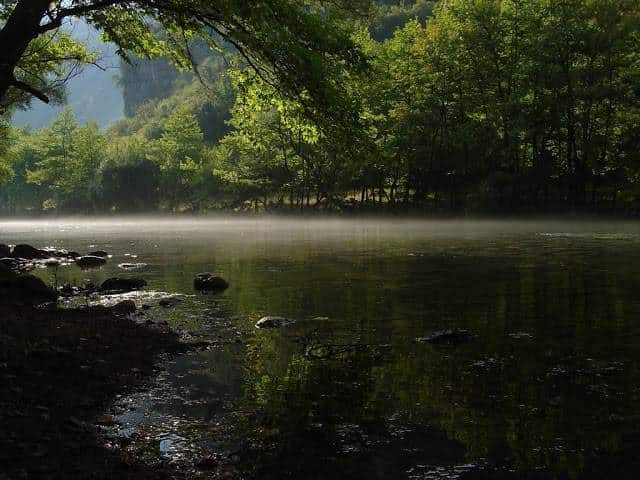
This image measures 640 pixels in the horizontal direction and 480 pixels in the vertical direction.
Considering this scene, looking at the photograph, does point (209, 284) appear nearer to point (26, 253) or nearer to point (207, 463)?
point (207, 463)

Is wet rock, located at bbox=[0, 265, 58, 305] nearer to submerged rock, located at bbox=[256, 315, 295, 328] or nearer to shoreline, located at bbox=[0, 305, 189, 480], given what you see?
shoreline, located at bbox=[0, 305, 189, 480]

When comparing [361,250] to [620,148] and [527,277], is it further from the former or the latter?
[620,148]

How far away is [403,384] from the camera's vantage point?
8.70 metres

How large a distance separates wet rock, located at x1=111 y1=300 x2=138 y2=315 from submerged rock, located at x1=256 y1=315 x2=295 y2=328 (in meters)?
3.70

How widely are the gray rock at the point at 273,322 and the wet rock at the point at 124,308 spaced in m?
3.70

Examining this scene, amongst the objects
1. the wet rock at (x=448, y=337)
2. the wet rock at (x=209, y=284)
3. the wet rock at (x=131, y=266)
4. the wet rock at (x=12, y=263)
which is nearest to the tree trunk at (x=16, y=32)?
the wet rock at (x=209, y=284)

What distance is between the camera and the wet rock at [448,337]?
11.2 metres

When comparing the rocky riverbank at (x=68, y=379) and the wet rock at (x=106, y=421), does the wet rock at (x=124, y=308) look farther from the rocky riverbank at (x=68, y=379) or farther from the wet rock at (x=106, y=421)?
the wet rock at (x=106, y=421)

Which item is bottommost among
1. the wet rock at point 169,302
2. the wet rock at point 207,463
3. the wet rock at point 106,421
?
the wet rock at point 169,302

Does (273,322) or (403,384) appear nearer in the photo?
(403,384)

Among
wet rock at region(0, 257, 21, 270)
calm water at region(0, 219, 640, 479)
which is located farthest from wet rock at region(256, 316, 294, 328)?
wet rock at region(0, 257, 21, 270)

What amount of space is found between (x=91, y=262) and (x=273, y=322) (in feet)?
59.7

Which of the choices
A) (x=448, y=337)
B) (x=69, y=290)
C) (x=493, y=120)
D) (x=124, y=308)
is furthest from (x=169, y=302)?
(x=493, y=120)

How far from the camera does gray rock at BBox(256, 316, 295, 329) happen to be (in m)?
13.2
